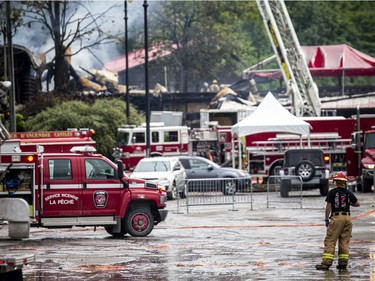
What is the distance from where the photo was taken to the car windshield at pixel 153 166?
36406mm

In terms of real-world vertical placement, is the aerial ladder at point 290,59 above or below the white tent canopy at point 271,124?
above

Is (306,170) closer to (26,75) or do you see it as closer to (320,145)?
(320,145)

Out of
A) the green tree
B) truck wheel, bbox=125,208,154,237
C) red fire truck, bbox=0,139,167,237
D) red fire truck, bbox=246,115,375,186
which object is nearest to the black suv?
red fire truck, bbox=246,115,375,186

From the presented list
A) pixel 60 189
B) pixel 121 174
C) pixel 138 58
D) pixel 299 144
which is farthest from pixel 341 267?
pixel 138 58

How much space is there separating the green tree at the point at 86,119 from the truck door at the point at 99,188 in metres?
22.8

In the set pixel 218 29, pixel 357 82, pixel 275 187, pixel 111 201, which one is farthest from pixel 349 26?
pixel 111 201

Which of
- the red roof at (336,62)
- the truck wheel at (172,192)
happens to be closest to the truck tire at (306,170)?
the truck wheel at (172,192)

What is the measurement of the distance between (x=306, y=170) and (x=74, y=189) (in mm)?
14784

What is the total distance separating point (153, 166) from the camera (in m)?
36.6

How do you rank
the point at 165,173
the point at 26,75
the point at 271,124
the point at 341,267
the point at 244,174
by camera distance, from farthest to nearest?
1. the point at 26,75
2. the point at 271,124
3. the point at 244,174
4. the point at 165,173
5. the point at 341,267

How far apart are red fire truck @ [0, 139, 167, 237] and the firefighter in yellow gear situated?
6003 mm

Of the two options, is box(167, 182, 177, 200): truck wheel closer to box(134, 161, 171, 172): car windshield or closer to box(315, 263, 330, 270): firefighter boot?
box(134, 161, 171, 172): car windshield

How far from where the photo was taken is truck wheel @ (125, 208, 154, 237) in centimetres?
2316

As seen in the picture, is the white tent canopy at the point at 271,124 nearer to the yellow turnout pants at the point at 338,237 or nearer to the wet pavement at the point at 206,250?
the wet pavement at the point at 206,250
